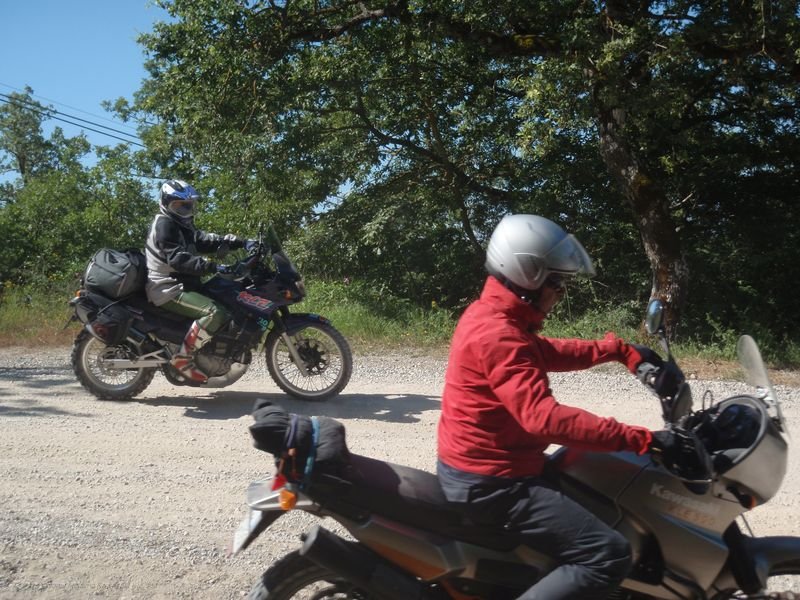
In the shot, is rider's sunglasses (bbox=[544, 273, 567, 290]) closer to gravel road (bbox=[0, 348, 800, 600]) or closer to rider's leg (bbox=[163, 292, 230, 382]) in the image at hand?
gravel road (bbox=[0, 348, 800, 600])

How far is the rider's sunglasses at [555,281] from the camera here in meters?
3.04

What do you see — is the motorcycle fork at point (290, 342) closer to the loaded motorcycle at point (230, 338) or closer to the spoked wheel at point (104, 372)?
the loaded motorcycle at point (230, 338)

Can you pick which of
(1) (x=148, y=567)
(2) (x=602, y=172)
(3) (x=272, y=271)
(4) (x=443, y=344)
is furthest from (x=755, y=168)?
(1) (x=148, y=567)

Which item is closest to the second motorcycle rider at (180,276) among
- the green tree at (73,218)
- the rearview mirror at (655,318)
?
the rearview mirror at (655,318)

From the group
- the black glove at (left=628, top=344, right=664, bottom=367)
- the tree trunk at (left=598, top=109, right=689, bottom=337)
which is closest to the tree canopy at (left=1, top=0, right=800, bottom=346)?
the tree trunk at (left=598, top=109, right=689, bottom=337)

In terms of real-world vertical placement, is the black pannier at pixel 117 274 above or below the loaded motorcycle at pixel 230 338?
above

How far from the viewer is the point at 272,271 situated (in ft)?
24.5

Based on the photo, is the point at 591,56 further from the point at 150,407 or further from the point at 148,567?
the point at 148,567

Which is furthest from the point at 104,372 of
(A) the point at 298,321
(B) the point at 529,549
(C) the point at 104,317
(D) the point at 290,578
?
(B) the point at 529,549

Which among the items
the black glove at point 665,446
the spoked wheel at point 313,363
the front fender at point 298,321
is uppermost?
the black glove at point 665,446

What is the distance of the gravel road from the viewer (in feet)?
13.4

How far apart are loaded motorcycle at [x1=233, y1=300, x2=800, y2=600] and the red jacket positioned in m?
0.20

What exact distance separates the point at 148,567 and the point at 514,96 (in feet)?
39.9

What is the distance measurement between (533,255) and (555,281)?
0.49 feet
